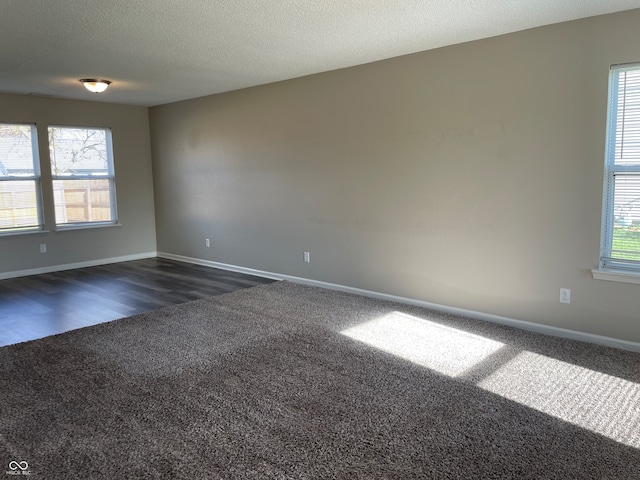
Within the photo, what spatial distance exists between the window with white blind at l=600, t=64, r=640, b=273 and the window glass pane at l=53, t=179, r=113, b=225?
644cm

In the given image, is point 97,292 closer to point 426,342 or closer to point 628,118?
point 426,342

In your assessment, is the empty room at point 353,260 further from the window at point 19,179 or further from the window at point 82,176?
the window at point 82,176

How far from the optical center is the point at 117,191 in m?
6.99

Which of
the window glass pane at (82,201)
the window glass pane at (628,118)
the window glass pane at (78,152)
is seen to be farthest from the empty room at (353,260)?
the window glass pane at (82,201)

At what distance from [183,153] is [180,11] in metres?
3.94

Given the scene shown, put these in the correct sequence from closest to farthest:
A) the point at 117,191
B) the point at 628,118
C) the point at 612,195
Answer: the point at 628,118 → the point at 612,195 → the point at 117,191

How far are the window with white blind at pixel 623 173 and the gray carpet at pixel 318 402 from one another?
75cm

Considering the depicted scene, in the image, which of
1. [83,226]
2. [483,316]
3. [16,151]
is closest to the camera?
[483,316]

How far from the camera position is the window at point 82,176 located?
6.41m

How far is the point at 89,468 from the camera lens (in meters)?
2.04

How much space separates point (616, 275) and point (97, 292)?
506cm

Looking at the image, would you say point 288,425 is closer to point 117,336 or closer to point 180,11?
point 117,336

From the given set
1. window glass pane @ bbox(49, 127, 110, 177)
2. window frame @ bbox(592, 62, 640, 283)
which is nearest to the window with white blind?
window frame @ bbox(592, 62, 640, 283)

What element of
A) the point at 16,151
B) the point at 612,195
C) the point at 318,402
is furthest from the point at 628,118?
the point at 16,151
